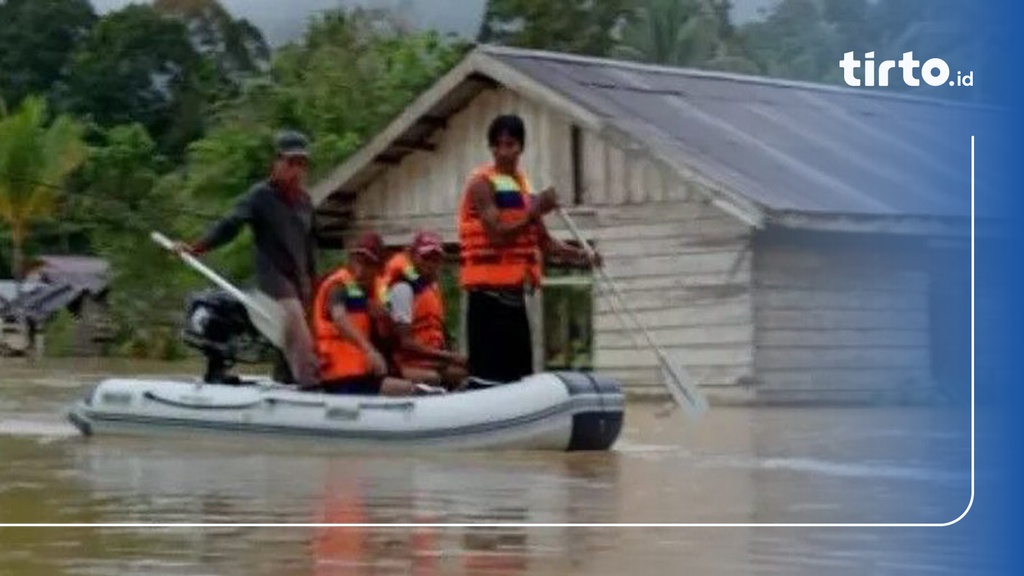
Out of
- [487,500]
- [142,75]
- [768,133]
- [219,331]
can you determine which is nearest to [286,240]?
[219,331]

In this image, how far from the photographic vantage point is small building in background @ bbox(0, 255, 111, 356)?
5.58 meters

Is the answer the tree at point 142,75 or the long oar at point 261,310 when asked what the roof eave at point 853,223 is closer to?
the long oar at point 261,310

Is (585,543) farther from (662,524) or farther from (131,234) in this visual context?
(131,234)

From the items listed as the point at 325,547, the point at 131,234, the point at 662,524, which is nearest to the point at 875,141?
the point at 131,234

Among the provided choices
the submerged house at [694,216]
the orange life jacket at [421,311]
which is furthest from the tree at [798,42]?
the submerged house at [694,216]

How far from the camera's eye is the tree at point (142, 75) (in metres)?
4.70

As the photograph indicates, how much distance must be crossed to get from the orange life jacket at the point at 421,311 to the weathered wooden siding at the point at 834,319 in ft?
9.37

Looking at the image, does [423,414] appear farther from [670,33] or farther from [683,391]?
[670,33]

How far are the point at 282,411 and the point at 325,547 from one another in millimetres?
3192

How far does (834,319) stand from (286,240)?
445 centimetres

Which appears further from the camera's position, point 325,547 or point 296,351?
point 296,351

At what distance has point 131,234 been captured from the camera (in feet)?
20.8

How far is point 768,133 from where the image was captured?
9602mm

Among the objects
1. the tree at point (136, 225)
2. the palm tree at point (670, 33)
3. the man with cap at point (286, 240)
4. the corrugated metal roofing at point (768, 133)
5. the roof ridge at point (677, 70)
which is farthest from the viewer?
the corrugated metal roofing at point (768, 133)
